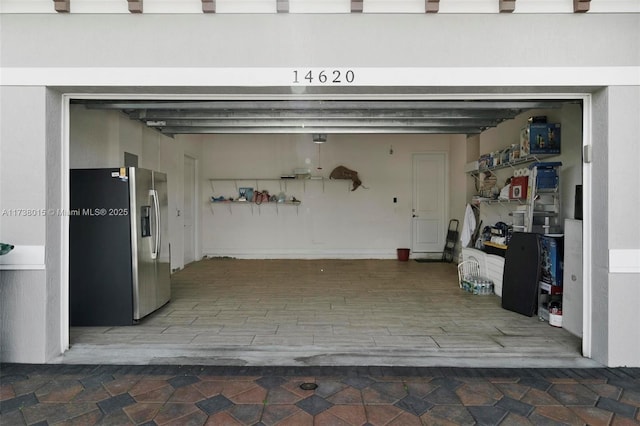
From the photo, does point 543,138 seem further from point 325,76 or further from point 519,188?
point 325,76

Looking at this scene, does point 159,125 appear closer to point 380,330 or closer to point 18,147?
point 18,147

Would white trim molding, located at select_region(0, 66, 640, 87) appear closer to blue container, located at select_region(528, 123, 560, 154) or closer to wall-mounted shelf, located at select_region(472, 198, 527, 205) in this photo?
blue container, located at select_region(528, 123, 560, 154)

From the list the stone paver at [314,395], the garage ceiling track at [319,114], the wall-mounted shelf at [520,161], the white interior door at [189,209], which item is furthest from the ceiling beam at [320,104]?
the white interior door at [189,209]

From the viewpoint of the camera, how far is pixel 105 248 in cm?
378

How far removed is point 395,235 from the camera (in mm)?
8273

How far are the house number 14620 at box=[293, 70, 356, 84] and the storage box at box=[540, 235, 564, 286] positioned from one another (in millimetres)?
2875

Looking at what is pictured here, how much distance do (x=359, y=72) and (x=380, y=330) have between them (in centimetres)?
240

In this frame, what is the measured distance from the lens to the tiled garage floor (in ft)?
9.94

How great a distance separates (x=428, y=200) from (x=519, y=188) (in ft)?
11.7

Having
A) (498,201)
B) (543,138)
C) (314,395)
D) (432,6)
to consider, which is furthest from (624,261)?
(498,201)

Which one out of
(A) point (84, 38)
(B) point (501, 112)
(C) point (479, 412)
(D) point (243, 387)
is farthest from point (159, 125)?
(C) point (479, 412)

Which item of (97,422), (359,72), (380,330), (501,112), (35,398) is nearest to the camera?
(97,422)

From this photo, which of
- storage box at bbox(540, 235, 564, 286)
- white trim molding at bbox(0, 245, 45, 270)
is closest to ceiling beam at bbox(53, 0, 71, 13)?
white trim molding at bbox(0, 245, 45, 270)

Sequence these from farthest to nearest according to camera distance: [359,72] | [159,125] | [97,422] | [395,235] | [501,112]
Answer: [395,235] < [159,125] < [501,112] < [359,72] < [97,422]
